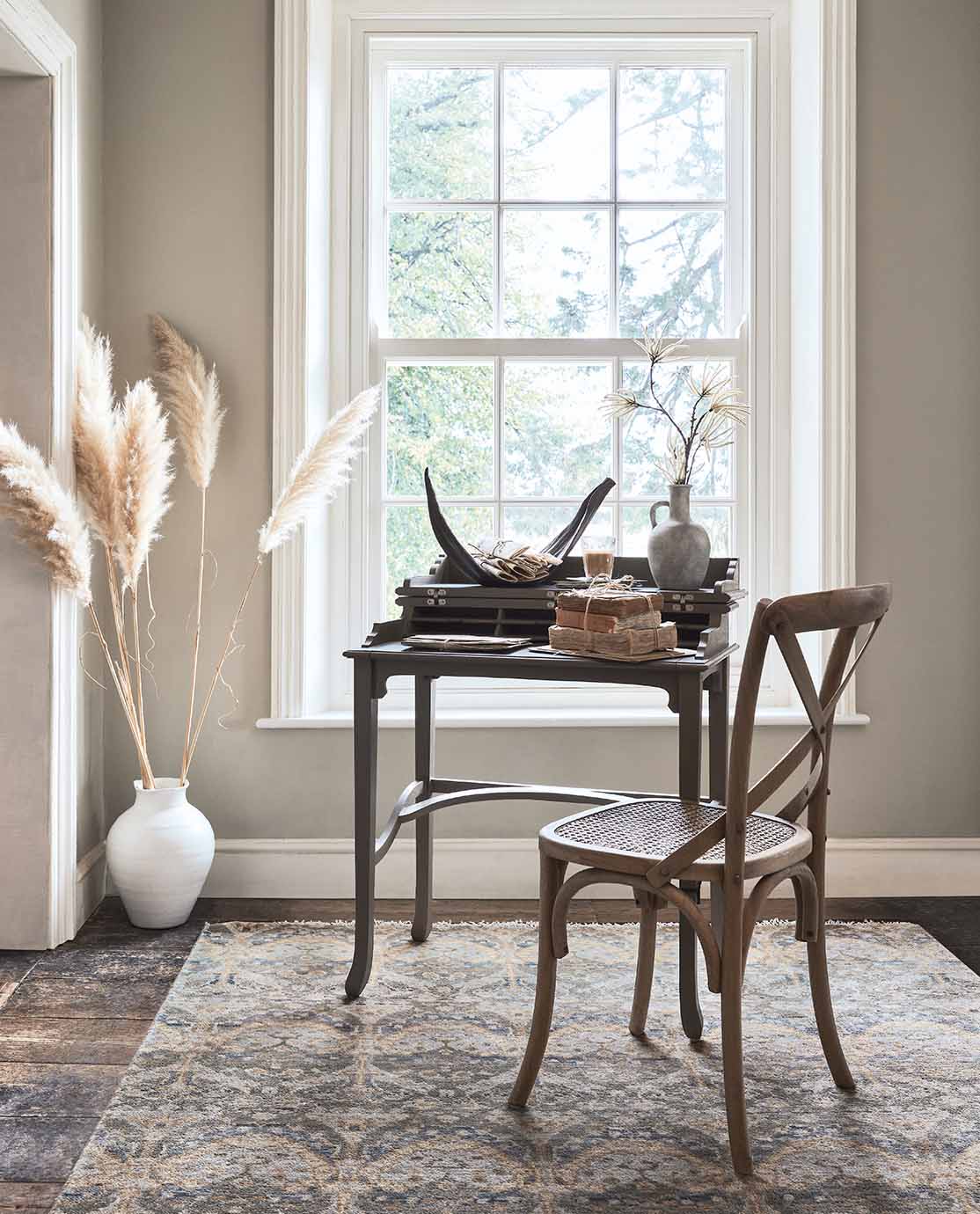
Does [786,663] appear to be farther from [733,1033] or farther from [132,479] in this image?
[132,479]

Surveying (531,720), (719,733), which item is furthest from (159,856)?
(719,733)

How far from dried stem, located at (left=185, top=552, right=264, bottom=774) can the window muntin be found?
16.2 inches

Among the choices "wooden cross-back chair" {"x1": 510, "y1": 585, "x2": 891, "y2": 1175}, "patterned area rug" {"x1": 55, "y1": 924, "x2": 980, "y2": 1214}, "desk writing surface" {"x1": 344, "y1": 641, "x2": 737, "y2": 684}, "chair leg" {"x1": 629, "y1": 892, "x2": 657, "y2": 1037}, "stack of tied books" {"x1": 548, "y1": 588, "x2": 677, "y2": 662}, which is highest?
"stack of tied books" {"x1": 548, "y1": 588, "x2": 677, "y2": 662}

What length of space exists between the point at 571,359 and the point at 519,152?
2.16 feet

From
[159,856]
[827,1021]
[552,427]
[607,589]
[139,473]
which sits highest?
[552,427]

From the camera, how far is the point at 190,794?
3268 millimetres

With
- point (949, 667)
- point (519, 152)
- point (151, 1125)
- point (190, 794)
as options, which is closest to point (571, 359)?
point (519, 152)

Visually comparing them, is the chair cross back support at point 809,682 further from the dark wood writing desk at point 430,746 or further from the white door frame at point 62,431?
the white door frame at point 62,431

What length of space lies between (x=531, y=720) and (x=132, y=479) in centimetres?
128

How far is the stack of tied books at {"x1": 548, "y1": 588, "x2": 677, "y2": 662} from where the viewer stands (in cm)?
229

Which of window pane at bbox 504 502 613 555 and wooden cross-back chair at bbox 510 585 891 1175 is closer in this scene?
wooden cross-back chair at bbox 510 585 891 1175

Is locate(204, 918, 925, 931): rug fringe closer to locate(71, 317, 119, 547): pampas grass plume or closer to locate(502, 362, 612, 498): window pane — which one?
locate(71, 317, 119, 547): pampas grass plume

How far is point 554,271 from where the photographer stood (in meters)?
3.48

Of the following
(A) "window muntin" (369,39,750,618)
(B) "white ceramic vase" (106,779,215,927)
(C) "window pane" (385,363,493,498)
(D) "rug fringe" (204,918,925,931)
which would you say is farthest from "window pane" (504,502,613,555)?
(B) "white ceramic vase" (106,779,215,927)
